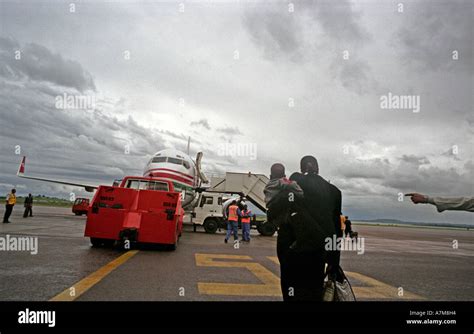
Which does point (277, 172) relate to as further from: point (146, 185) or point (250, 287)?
point (146, 185)

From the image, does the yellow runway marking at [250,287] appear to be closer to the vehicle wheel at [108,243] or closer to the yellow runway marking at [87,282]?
the yellow runway marking at [87,282]

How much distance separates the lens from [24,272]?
19.2 feet

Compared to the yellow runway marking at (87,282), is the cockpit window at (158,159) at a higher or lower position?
higher

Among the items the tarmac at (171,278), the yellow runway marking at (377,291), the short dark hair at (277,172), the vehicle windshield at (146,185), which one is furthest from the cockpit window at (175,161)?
the short dark hair at (277,172)

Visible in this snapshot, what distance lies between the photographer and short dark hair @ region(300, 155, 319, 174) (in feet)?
11.7

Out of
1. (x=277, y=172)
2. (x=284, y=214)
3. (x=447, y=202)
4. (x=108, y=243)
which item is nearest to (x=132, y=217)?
(x=108, y=243)

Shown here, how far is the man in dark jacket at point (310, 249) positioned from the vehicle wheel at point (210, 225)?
56.6 feet

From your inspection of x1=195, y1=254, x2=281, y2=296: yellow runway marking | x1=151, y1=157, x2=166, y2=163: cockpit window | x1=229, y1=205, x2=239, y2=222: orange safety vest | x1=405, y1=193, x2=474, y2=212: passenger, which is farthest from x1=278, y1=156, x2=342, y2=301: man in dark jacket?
x1=151, y1=157, x2=166, y2=163: cockpit window

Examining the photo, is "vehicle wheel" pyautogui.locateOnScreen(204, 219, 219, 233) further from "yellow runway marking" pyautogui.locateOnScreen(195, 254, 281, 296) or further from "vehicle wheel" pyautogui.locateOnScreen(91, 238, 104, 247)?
"yellow runway marking" pyautogui.locateOnScreen(195, 254, 281, 296)

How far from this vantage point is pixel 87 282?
17.4 feet

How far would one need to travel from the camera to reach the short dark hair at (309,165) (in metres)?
3.58

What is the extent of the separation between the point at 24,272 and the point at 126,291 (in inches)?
89.4
